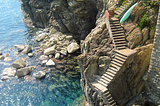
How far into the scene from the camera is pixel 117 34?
2195 centimetres

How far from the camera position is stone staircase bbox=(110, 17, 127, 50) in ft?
69.4

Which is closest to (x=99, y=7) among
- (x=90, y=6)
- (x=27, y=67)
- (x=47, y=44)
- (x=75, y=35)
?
(x=90, y=6)

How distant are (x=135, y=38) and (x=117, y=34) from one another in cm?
258

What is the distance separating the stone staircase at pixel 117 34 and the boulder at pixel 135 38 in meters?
0.80

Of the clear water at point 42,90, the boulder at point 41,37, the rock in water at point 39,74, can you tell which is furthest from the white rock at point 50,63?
the boulder at point 41,37

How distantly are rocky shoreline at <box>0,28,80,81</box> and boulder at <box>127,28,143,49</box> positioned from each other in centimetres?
1595

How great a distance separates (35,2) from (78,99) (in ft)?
129

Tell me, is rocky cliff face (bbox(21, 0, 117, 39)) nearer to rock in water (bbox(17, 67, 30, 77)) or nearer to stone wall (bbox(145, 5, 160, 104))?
rock in water (bbox(17, 67, 30, 77))

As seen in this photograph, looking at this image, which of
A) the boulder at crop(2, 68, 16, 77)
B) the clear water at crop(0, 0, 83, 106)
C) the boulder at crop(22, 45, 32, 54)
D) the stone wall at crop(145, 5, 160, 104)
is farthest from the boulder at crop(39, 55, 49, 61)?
the stone wall at crop(145, 5, 160, 104)

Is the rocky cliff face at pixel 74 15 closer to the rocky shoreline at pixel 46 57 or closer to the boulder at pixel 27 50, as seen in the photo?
the rocky shoreline at pixel 46 57

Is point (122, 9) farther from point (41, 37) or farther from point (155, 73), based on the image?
point (41, 37)

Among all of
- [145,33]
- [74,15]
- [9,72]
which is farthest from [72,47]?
[145,33]

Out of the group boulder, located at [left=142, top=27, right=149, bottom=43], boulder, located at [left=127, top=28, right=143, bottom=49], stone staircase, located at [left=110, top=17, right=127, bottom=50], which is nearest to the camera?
boulder, located at [left=142, top=27, right=149, bottom=43]

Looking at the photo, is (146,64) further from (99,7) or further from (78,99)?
(99,7)
